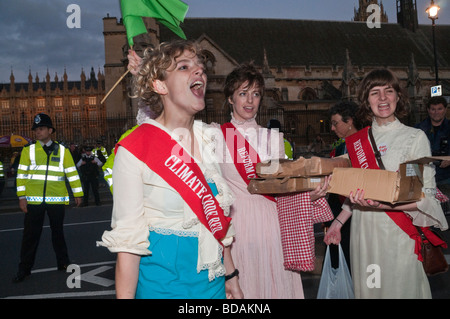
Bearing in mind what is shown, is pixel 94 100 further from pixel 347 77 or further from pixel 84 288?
pixel 84 288

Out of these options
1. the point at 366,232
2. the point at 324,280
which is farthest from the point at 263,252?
the point at 366,232

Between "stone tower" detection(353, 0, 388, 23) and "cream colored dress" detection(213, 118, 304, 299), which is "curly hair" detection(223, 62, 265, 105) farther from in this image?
"stone tower" detection(353, 0, 388, 23)

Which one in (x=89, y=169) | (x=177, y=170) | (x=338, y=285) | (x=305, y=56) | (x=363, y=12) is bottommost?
(x=338, y=285)

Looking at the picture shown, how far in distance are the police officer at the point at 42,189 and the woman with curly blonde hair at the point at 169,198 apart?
4786 mm

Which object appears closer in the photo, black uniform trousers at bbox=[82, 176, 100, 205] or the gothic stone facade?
black uniform trousers at bbox=[82, 176, 100, 205]

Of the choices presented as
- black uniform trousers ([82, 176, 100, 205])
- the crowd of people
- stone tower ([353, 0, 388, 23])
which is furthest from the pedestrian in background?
stone tower ([353, 0, 388, 23])

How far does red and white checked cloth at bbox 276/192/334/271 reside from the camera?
2926mm

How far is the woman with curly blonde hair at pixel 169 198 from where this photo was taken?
188 cm

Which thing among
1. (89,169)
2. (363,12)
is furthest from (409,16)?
(89,169)

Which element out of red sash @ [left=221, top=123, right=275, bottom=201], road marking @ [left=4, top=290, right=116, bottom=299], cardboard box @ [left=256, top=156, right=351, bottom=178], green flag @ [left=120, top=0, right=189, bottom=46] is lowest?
road marking @ [left=4, top=290, right=116, bottom=299]

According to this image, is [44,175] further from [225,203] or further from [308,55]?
[308,55]

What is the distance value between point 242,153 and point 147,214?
51.6 inches

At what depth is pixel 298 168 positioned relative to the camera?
254 centimetres

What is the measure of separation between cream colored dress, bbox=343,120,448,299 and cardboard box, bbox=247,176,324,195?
22.5 inches
